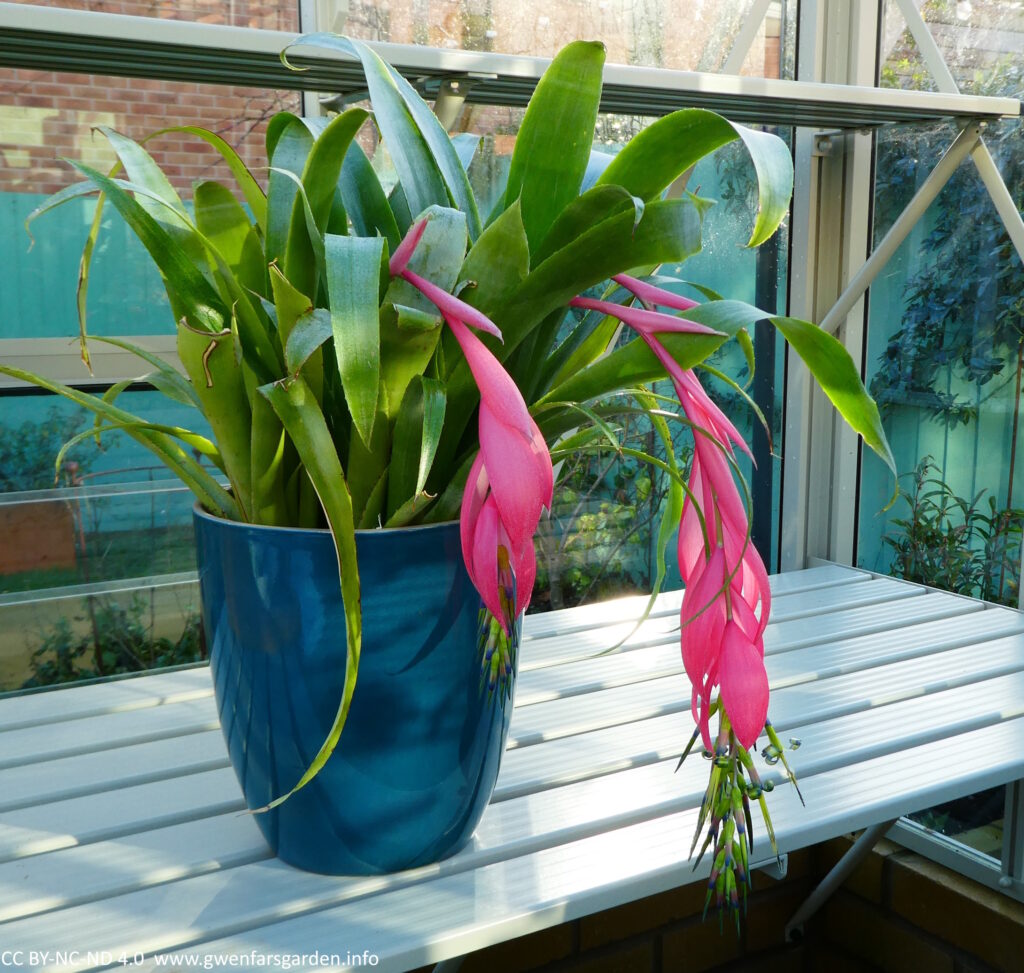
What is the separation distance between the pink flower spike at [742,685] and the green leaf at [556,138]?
0.23 m

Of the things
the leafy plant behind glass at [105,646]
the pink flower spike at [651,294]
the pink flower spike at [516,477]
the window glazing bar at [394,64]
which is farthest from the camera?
the leafy plant behind glass at [105,646]

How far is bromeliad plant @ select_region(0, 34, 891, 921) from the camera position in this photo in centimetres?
47

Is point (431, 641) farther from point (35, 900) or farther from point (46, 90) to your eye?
point (46, 90)

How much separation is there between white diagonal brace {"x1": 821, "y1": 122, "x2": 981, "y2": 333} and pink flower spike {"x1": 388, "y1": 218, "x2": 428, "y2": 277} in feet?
3.40

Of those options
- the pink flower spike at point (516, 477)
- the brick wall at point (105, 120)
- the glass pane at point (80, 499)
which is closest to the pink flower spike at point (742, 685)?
the pink flower spike at point (516, 477)

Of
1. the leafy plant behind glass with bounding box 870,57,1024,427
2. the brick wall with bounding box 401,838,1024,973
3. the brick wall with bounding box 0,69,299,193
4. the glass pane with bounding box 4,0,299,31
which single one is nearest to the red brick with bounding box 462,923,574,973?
the brick wall with bounding box 401,838,1024,973

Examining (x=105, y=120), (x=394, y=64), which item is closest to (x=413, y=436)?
(x=394, y=64)

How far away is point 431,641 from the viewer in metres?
0.58

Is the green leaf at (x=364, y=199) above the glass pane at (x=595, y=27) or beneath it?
beneath

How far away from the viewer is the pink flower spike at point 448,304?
1.50ft

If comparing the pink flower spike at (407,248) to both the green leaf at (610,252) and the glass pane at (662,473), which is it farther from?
the glass pane at (662,473)

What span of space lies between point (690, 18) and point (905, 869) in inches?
49.8

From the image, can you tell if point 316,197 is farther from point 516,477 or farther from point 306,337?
point 516,477

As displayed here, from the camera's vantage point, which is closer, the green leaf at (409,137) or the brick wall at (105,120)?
the green leaf at (409,137)
